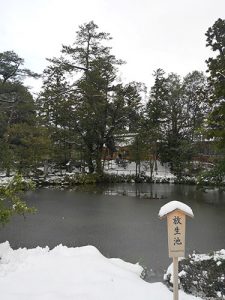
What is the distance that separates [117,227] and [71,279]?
558 cm

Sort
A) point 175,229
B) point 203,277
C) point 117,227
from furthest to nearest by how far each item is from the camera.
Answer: point 117,227 < point 203,277 < point 175,229

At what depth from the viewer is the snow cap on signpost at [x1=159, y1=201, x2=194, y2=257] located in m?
3.87

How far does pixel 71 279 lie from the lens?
203 inches

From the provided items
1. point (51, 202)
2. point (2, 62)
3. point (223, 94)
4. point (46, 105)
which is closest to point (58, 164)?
point (46, 105)

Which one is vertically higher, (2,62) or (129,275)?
(2,62)

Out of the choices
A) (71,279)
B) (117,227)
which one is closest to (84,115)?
(117,227)

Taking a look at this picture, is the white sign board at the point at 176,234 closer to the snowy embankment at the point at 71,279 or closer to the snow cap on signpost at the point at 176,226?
the snow cap on signpost at the point at 176,226

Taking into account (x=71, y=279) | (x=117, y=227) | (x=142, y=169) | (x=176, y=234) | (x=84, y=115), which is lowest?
(x=117, y=227)

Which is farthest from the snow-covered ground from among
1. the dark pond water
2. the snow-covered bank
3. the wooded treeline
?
the snow-covered bank

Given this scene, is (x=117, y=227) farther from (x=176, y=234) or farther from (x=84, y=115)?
(x=84, y=115)

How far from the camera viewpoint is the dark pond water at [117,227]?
8.25 m

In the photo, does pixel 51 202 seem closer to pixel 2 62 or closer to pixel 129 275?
pixel 129 275

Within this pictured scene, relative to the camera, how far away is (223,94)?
10.6 meters

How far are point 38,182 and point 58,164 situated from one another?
6514 millimetres
